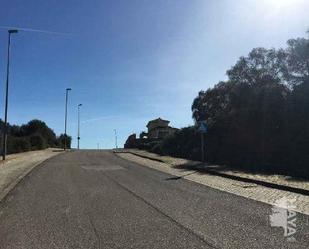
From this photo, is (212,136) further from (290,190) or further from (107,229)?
(107,229)

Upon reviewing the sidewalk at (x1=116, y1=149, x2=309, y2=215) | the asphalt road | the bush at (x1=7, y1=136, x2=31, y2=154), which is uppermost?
the bush at (x1=7, y1=136, x2=31, y2=154)

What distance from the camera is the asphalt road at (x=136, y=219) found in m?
→ 9.28

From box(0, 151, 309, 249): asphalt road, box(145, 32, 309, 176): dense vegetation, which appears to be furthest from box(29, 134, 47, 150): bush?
box(0, 151, 309, 249): asphalt road

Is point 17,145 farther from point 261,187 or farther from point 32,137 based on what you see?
point 261,187

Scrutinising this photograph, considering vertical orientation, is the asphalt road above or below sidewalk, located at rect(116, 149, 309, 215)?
below

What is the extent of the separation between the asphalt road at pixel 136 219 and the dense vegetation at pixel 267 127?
14.0 metres

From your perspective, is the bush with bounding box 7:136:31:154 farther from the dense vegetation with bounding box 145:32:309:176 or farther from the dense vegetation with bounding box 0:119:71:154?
the dense vegetation with bounding box 145:32:309:176

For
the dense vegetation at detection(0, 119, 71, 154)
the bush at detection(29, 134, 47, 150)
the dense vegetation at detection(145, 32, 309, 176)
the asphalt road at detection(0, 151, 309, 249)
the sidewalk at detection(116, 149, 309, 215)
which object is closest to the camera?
the asphalt road at detection(0, 151, 309, 249)

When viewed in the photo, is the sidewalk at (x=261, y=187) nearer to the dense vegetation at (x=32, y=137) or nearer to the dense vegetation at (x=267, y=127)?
the dense vegetation at (x=267, y=127)

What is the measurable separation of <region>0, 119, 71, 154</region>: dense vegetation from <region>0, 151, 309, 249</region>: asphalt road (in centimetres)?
4268

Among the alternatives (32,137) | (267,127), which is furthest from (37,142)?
(267,127)

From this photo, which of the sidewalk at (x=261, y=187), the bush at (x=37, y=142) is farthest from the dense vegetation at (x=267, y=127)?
the bush at (x=37, y=142)

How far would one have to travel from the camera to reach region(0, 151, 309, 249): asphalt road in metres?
9.28

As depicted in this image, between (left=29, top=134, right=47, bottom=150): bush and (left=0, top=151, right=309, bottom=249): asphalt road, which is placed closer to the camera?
(left=0, top=151, right=309, bottom=249): asphalt road
